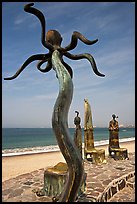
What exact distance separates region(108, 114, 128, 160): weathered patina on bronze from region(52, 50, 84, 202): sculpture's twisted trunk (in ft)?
27.7

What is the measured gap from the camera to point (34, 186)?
20.5 ft

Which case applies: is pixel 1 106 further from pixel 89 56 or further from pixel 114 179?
pixel 114 179

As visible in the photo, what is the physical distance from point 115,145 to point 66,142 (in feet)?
28.9

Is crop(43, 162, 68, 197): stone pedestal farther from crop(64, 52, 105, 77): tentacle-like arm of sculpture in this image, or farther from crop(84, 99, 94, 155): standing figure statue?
crop(84, 99, 94, 155): standing figure statue

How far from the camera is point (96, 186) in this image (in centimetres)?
618

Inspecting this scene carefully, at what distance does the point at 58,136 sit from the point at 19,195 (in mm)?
3772

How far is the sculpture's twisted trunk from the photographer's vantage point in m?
2.38

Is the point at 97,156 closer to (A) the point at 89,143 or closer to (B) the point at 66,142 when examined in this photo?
(A) the point at 89,143

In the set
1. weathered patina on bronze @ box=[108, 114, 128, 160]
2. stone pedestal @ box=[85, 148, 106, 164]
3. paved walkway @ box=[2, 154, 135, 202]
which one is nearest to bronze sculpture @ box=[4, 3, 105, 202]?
paved walkway @ box=[2, 154, 135, 202]

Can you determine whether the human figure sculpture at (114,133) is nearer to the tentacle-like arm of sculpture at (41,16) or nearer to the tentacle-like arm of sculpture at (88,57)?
the tentacle-like arm of sculpture at (88,57)

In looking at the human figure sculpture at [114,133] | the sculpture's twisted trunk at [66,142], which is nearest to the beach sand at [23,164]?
the human figure sculpture at [114,133]

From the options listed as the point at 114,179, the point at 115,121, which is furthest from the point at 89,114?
the point at 114,179

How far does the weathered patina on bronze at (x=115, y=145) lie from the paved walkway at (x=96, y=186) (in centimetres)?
157

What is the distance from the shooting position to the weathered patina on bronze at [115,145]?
10414mm
